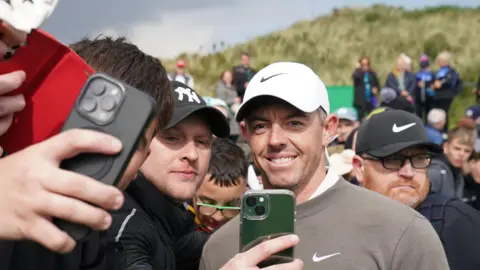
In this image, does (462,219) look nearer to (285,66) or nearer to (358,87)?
(285,66)

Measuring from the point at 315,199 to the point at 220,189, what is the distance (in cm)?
151

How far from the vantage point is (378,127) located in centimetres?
428

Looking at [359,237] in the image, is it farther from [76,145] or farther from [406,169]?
[76,145]

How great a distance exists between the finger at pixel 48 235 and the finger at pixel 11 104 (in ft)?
1.04

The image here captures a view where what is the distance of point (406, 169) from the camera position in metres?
4.15

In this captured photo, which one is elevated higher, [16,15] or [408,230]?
[16,15]

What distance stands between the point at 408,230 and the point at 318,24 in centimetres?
4243

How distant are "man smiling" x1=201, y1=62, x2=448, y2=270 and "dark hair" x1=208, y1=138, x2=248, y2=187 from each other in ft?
3.88

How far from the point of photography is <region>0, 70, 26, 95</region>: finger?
1.36 meters

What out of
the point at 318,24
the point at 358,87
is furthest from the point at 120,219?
the point at 318,24

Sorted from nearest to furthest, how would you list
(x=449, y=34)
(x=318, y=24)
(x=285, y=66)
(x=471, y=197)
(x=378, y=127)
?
(x=285, y=66) → (x=378, y=127) → (x=471, y=197) → (x=449, y=34) → (x=318, y=24)

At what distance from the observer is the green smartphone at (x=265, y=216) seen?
7.20ft

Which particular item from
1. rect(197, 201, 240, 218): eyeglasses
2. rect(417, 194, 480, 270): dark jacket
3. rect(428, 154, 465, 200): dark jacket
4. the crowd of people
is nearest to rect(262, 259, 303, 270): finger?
the crowd of people

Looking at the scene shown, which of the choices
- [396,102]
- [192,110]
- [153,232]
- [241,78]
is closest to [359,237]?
[153,232]
